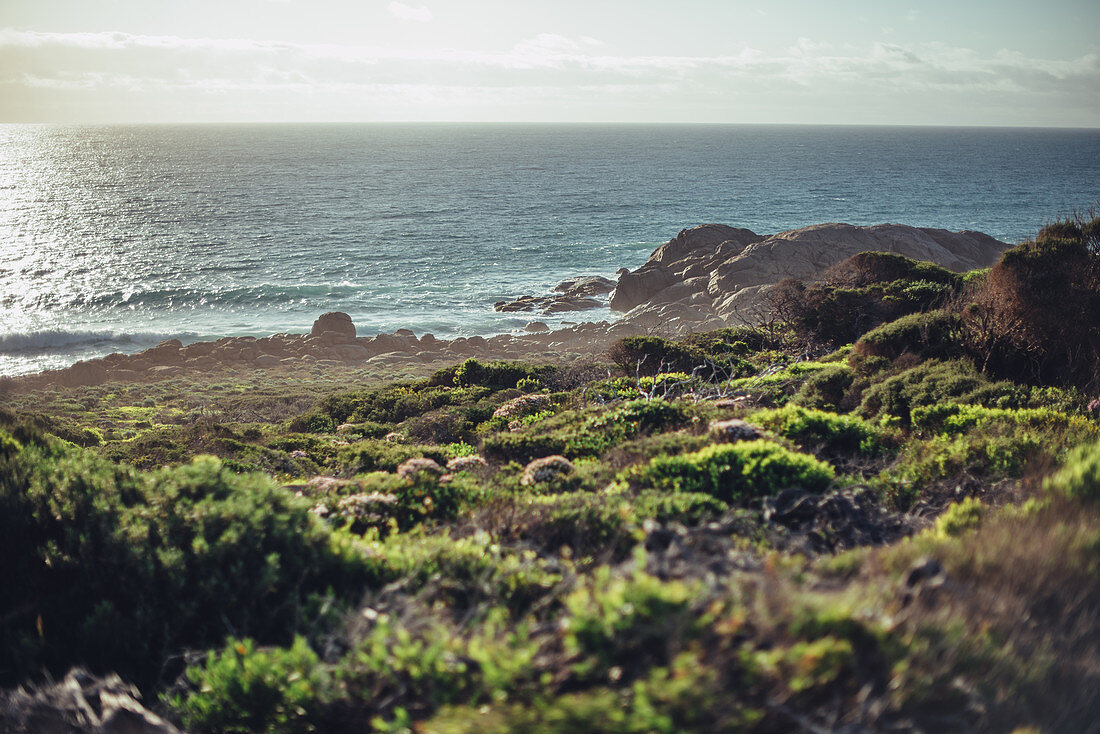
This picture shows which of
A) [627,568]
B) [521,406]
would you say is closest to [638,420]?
[521,406]

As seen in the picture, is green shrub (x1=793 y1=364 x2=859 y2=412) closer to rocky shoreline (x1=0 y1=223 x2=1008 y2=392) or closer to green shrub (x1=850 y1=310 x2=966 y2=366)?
green shrub (x1=850 y1=310 x2=966 y2=366)

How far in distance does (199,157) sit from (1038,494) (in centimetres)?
18254

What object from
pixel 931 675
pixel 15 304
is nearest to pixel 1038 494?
pixel 931 675

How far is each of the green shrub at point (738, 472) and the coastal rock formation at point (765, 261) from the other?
28.5 m

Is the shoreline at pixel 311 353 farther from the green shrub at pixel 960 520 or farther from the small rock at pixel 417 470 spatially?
the green shrub at pixel 960 520

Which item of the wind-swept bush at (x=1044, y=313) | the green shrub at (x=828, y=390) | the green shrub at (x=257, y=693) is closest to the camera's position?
the green shrub at (x=257, y=693)

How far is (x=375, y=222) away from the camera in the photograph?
255 ft

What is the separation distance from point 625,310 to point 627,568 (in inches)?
1625

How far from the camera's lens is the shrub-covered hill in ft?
10.6

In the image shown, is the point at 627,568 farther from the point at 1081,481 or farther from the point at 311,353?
the point at 311,353

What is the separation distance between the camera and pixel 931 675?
10.5 ft

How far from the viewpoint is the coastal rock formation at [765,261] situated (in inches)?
1571

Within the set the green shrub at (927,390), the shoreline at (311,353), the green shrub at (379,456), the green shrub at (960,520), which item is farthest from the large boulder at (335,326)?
the green shrub at (960,520)

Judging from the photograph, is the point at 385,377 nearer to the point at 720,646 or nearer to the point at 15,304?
the point at 720,646
